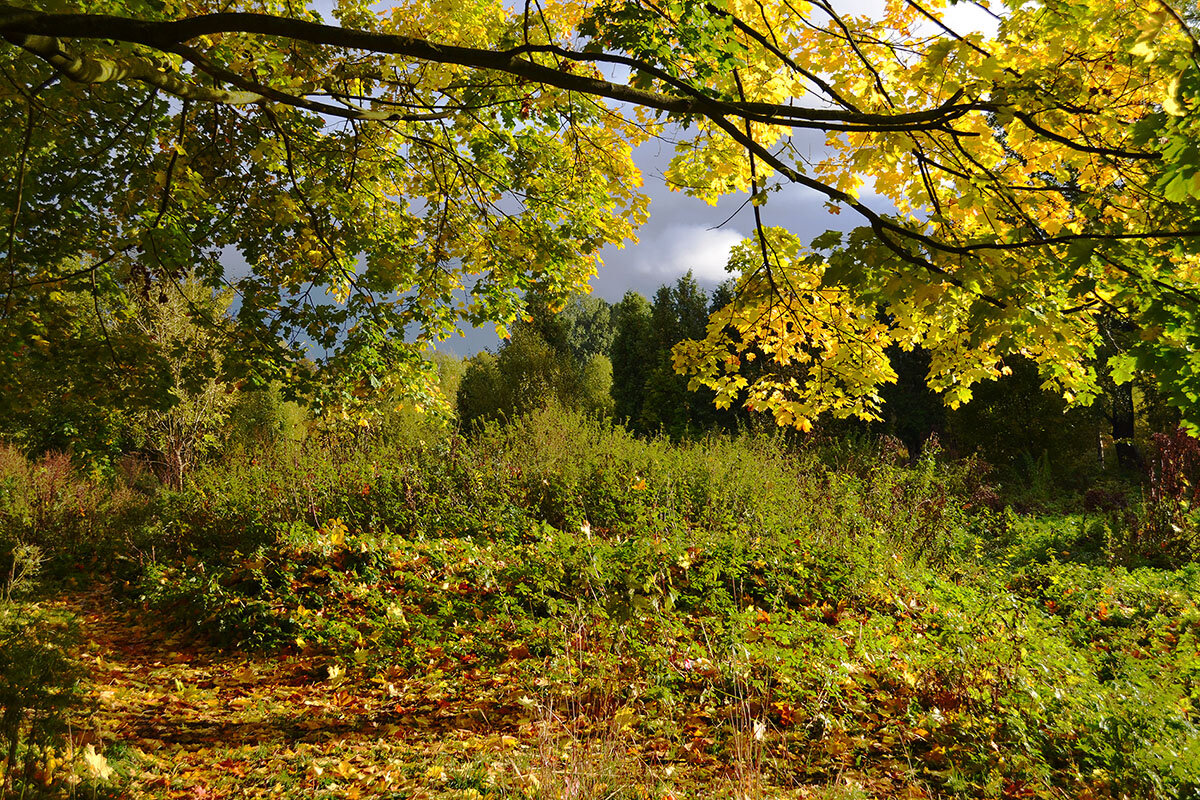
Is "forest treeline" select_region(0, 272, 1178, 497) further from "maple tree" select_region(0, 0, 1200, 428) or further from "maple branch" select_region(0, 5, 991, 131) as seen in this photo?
"maple branch" select_region(0, 5, 991, 131)

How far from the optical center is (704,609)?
16.1ft

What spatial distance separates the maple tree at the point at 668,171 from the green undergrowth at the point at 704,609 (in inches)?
68.3

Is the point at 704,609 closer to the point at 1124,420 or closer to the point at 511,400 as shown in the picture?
the point at 1124,420

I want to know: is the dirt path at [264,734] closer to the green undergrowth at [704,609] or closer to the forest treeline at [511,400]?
the green undergrowth at [704,609]

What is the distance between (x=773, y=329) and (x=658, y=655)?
240 centimetres

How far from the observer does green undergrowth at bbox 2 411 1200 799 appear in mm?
3154

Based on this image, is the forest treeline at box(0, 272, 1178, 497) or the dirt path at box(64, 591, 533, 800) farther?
the forest treeline at box(0, 272, 1178, 497)

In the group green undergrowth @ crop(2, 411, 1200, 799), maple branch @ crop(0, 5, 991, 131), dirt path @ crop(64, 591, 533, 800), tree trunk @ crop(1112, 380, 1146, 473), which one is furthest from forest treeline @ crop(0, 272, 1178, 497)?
maple branch @ crop(0, 5, 991, 131)

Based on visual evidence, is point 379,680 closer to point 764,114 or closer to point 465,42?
point 764,114

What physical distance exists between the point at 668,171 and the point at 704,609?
142 inches

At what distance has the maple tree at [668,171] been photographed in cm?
249

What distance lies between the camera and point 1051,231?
3.65 metres

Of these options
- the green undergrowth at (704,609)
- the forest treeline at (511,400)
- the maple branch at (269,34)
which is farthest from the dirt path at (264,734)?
the maple branch at (269,34)

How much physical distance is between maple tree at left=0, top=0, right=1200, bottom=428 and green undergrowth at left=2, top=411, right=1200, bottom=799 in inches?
68.3
